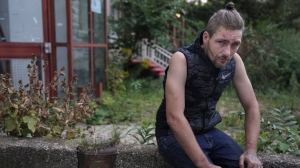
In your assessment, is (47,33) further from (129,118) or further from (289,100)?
(289,100)

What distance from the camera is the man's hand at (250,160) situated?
1973mm

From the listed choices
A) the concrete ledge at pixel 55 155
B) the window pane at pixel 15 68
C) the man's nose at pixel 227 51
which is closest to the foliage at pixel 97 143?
the concrete ledge at pixel 55 155

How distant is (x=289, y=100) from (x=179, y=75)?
5.23m

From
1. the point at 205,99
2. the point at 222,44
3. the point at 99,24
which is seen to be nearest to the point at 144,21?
the point at 99,24

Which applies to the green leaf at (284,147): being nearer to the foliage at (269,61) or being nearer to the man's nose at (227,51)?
the man's nose at (227,51)

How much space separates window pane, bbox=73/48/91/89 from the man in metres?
4.09

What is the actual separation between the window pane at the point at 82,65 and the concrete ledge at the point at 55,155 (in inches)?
140

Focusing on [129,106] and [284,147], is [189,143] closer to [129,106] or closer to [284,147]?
[284,147]

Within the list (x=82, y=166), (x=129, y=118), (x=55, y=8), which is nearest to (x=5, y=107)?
(x=82, y=166)

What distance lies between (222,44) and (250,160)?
755mm

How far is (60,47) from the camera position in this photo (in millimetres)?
5633

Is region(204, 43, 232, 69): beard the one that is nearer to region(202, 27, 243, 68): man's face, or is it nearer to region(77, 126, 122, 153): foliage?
region(202, 27, 243, 68): man's face

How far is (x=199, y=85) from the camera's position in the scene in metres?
1.98

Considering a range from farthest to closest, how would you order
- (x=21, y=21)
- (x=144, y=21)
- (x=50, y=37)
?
1. (x=144, y=21)
2. (x=50, y=37)
3. (x=21, y=21)
